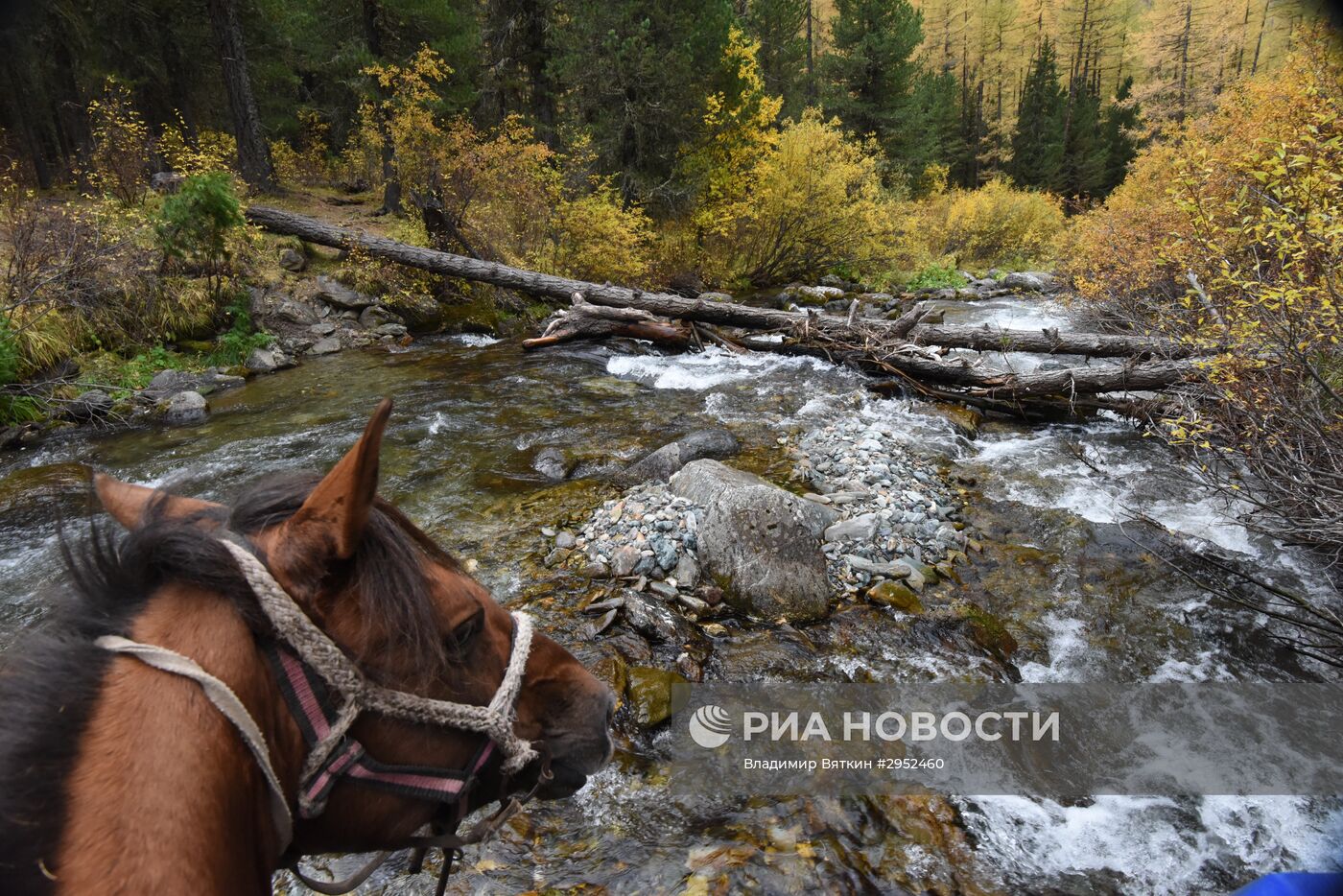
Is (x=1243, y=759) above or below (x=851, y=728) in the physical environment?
below

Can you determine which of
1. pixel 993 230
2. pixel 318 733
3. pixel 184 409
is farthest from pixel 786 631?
pixel 993 230

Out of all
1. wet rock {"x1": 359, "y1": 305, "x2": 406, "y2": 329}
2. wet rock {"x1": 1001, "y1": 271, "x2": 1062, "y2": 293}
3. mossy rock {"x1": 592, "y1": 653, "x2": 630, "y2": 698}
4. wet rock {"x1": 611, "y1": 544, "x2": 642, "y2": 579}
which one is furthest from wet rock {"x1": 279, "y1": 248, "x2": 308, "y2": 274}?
wet rock {"x1": 1001, "y1": 271, "x2": 1062, "y2": 293}

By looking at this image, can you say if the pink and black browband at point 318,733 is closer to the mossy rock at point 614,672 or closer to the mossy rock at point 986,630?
the mossy rock at point 614,672

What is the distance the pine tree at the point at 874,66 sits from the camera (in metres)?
31.8

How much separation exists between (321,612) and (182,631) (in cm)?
21

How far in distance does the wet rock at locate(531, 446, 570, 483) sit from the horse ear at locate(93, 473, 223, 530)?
5.68 meters

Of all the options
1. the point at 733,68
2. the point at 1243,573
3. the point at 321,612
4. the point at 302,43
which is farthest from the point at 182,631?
the point at 302,43

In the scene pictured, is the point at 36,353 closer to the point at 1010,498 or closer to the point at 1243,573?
the point at 1010,498

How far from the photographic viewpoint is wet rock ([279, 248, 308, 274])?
46.3 ft

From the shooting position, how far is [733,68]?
18.5 metres

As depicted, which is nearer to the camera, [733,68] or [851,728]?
[851,728]

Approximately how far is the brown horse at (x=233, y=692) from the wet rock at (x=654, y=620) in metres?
3.02

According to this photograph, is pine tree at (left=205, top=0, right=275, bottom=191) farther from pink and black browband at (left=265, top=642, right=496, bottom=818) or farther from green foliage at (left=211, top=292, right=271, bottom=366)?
pink and black browband at (left=265, top=642, right=496, bottom=818)

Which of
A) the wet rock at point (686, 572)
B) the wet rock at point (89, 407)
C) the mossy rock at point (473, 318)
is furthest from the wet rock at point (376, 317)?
the wet rock at point (686, 572)
